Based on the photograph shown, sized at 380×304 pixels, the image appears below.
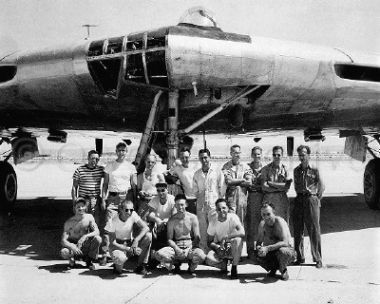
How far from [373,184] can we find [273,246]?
8560 mm

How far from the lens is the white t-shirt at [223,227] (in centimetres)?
617

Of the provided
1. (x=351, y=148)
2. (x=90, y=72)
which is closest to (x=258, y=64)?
(x=90, y=72)

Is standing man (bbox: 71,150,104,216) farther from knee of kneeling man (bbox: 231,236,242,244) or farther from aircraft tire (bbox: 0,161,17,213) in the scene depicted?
aircraft tire (bbox: 0,161,17,213)

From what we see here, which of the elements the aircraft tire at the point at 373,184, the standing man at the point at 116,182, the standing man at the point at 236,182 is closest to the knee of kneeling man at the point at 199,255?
the standing man at the point at 236,182

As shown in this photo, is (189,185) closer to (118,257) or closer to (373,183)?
(118,257)

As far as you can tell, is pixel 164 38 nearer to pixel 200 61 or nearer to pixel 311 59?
pixel 200 61

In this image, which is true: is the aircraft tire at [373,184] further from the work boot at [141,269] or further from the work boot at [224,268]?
the work boot at [141,269]

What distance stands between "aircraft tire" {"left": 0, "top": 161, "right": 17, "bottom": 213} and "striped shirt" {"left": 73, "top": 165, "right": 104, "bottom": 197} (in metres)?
6.13

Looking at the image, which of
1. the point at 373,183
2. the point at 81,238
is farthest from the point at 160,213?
the point at 373,183

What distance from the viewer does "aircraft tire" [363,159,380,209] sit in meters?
13.0

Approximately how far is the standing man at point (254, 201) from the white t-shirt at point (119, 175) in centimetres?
194

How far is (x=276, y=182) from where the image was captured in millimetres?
6887

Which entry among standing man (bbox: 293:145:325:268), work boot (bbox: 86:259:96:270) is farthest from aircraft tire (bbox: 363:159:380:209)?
work boot (bbox: 86:259:96:270)

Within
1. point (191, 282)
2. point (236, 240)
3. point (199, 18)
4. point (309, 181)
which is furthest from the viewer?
point (199, 18)
